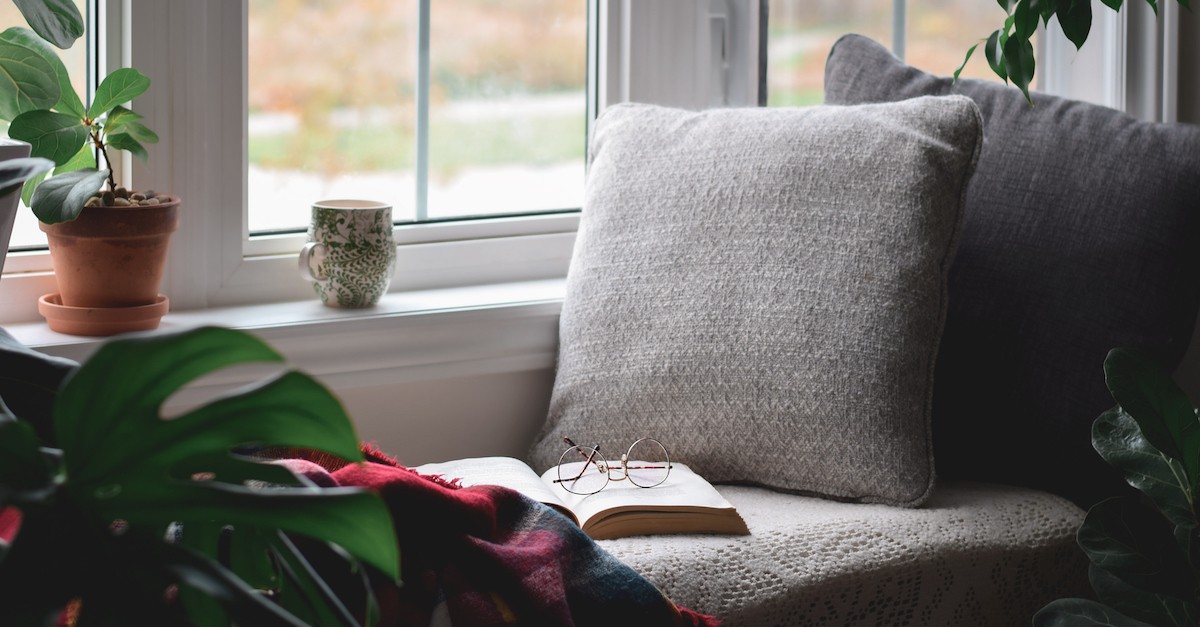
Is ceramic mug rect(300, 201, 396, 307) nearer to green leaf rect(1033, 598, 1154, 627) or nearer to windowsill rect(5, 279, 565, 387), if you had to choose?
windowsill rect(5, 279, 565, 387)

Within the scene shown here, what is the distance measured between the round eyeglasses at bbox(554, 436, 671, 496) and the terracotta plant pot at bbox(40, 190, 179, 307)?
59cm

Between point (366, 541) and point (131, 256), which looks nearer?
point (366, 541)

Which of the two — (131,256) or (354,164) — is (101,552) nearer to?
(131,256)

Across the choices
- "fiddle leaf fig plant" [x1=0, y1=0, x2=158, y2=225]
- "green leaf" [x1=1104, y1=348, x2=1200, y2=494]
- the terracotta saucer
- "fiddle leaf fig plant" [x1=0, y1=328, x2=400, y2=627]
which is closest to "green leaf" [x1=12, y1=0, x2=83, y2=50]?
"fiddle leaf fig plant" [x1=0, y1=0, x2=158, y2=225]

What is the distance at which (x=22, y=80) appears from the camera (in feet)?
4.59

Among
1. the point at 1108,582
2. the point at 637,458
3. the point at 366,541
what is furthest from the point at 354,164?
the point at 366,541

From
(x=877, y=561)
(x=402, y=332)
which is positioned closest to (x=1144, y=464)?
(x=877, y=561)

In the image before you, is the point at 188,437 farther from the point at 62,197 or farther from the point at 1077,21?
the point at 1077,21

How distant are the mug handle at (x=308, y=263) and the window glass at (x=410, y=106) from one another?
14cm

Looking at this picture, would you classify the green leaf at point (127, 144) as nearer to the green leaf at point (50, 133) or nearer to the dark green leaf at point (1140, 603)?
the green leaf at point (50, 133)

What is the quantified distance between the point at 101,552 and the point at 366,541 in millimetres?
102

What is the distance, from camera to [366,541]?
49 cm

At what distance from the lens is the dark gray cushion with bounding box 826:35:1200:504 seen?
5.19 feet

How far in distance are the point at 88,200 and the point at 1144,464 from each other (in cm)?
128
